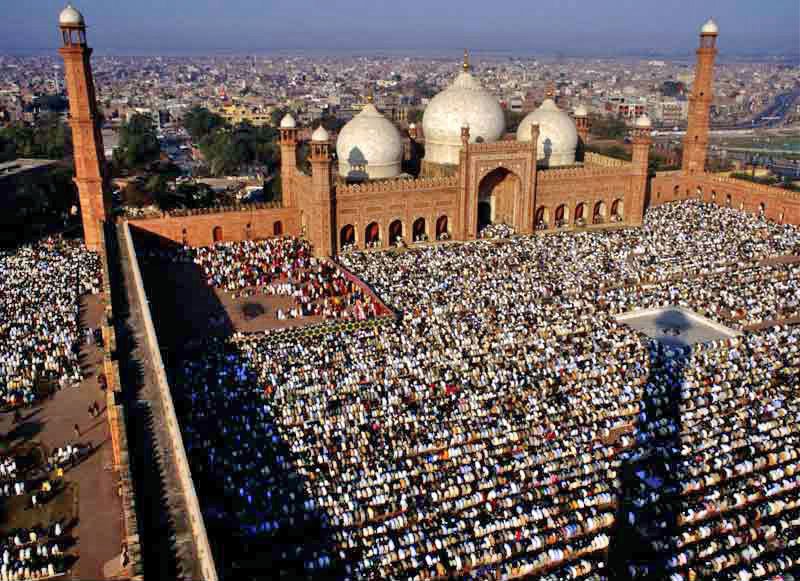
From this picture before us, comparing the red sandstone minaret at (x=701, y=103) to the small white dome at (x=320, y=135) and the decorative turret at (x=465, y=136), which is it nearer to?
the decorative turret at (x=465, y=136)

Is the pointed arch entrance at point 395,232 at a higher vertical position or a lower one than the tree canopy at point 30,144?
lower

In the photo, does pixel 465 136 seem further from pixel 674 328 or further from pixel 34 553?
pixel 34 553

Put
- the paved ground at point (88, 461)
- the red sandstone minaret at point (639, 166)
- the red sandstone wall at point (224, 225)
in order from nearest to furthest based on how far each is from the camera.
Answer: the paved ground at point (88, 461)
the red sandstone wall at point (224, 225)
the red sandstone minaret at point (639, 166)

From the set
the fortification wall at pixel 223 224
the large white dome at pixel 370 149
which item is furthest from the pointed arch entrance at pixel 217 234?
the large white dome at pixel 370 149

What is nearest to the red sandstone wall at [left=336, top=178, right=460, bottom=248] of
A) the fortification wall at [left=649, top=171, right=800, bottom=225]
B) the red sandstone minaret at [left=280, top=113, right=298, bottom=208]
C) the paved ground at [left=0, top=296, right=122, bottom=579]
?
the red sandstone minaret at [left=280, top=113, right=298, bottom=208]

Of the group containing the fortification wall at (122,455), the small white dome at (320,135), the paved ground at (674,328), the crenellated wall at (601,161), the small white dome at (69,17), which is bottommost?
the paved ground at (674,328)

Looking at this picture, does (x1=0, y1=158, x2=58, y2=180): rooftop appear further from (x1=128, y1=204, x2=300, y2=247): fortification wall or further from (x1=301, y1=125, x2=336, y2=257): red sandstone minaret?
(x1=301, y1=125, x2=336, y2=257): red sandstone minaret
